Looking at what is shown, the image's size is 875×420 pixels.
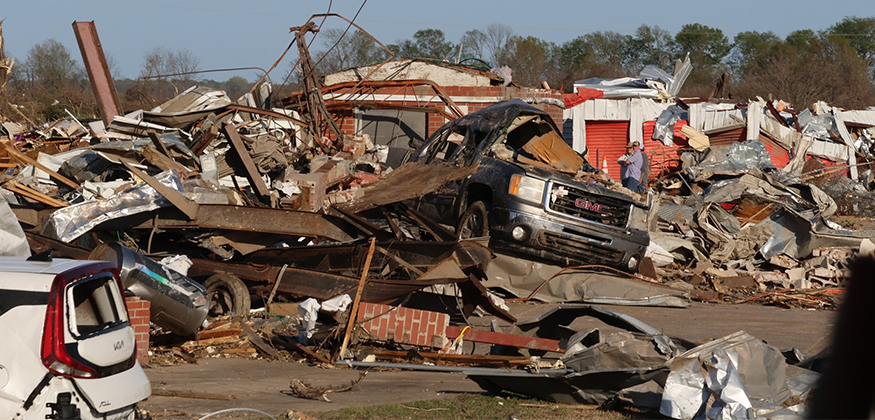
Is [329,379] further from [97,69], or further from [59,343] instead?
[97,69]

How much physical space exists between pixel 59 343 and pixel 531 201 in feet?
23.8

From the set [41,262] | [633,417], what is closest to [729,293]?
[633,417]

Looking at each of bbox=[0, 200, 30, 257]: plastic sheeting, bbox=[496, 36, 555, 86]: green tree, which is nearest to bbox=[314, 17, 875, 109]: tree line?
bbox=[496, 36, 555, 86]: green tree

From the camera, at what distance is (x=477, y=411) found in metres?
5.84

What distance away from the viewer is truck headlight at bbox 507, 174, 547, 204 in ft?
34.5

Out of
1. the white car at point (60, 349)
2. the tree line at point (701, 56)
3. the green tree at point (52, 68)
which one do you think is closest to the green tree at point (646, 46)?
the tree line at point (701, 56)

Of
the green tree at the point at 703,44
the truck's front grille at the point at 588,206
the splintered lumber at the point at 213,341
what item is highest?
the green tree at the point at 703,44

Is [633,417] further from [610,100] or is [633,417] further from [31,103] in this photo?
[31,103]

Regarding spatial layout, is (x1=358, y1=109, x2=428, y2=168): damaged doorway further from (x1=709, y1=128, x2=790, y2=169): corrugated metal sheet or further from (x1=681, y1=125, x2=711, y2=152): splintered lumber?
(x1=709, y1=128, x2=790, y2=169): corrugated metal sheet

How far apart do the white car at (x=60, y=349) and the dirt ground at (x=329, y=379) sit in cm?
104

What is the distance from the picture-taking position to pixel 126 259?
7.52 meters

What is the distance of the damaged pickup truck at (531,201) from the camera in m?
10.5

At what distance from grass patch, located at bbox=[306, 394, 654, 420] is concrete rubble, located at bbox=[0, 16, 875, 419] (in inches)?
6.3

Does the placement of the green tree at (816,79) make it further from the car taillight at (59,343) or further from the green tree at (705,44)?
→ the car taillight at (59,343)
